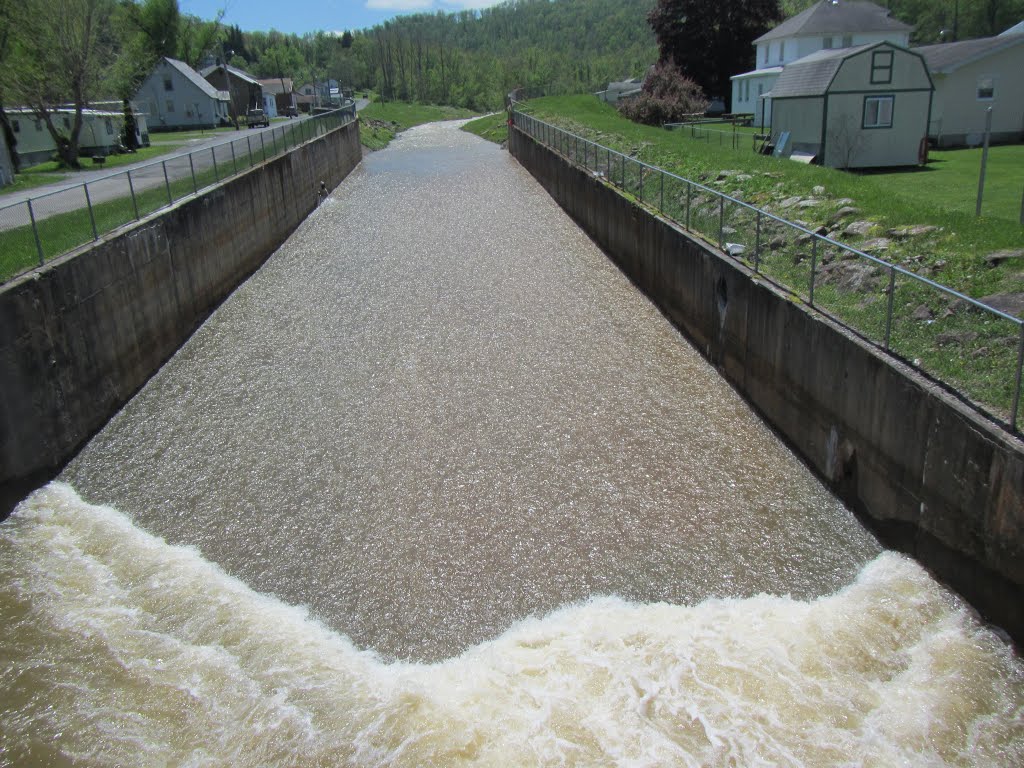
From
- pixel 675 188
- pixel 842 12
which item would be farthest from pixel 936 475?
pixel 842 12

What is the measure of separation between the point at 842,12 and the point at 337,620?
189 ft

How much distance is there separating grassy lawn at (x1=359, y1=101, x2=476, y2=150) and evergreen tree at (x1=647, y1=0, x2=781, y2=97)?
22.8 m

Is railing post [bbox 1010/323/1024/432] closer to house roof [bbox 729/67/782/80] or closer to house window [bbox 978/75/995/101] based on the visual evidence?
house window [bbox 978/75/995/101]

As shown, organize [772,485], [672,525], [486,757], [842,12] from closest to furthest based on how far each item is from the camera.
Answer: [486,757] < [672,525] < [772,485] < [842,12]

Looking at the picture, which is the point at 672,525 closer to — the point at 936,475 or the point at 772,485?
the point at 772,485

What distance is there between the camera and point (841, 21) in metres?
55.1

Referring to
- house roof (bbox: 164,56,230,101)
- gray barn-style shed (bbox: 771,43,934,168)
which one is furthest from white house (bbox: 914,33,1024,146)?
house roof (bbox: 164,56,230,101)

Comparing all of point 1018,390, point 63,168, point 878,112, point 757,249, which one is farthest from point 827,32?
point 1018,390

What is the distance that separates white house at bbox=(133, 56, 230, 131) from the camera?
74.8m

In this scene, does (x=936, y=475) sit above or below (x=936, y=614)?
above

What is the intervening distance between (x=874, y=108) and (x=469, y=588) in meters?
29.7

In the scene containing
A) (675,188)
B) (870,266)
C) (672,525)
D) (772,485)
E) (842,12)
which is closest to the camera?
(672,525)

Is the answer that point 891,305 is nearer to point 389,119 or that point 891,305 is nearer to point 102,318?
point 102,318

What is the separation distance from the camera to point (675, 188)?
21.5 meters
